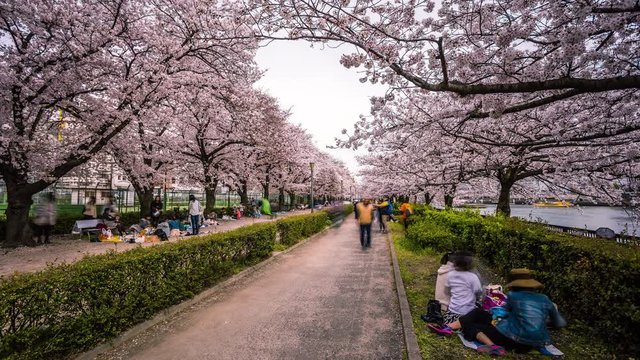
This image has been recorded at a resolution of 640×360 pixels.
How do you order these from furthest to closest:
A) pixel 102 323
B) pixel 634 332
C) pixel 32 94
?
pixel 32 94, pixel 102 323, pixel 634 332

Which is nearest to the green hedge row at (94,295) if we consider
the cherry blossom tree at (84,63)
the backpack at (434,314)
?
the backpack at (434,314)

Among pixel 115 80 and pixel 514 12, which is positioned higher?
pixel 115 80

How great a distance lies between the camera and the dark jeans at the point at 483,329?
163 inches

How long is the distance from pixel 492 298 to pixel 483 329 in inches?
47.7

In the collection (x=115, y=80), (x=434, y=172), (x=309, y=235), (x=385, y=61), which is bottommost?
(x=309, y=235)

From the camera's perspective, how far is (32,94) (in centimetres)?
1082

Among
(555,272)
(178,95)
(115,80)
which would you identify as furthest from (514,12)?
(115,80)

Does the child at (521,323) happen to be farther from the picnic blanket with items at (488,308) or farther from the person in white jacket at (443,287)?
the person in white jacket at (443,287)

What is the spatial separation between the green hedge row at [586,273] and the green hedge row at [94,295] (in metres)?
6.25

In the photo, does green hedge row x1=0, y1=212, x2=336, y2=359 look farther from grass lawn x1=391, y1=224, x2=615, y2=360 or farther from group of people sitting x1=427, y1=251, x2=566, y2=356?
group of people sitting x1=427, y1=251, x2=566, y2=356

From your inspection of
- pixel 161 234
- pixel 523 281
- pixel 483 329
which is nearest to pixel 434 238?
pixel 483 329

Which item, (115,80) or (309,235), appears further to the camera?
(309,235)

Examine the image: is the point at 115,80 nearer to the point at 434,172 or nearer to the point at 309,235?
the point at 309,235

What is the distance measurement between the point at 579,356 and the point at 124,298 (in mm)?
5976
